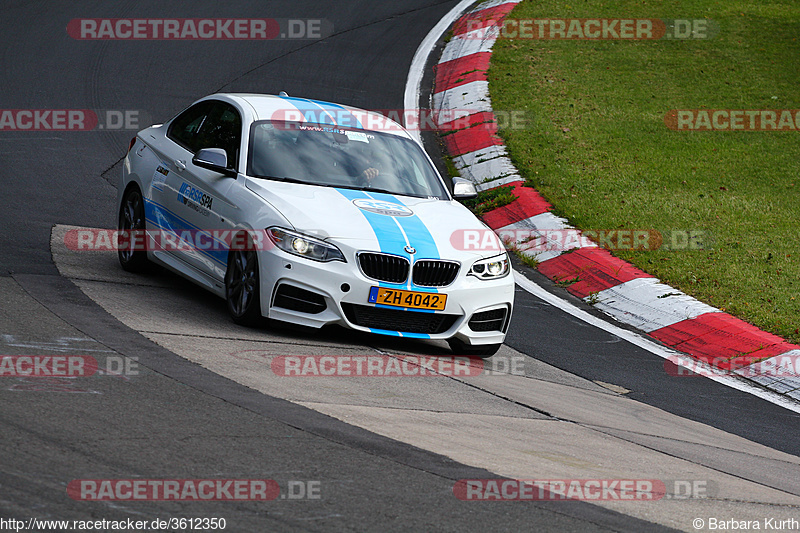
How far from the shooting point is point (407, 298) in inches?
281

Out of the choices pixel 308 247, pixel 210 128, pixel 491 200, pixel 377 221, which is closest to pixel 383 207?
pixel 377 221

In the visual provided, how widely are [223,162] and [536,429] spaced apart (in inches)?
127

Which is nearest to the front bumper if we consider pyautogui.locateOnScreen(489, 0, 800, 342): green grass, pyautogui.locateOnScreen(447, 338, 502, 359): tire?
pyautogui.locateOnScreen(447, 338, 502, 359): tire

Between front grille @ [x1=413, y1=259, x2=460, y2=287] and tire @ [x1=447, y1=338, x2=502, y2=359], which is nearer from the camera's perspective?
front grille @ [x1=413, y1=259, x2=460, y2=287]

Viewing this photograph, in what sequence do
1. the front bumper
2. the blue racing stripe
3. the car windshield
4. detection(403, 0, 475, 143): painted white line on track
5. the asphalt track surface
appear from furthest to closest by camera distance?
detection(403, 0, 475, 143): painted white line on track, the car windshield, the blue racing stripe, the front bumper, the asphalt track surface

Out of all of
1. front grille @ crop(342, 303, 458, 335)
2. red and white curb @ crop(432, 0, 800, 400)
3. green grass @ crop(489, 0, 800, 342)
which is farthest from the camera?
green grass @ crop(489, 0, 800, 342)

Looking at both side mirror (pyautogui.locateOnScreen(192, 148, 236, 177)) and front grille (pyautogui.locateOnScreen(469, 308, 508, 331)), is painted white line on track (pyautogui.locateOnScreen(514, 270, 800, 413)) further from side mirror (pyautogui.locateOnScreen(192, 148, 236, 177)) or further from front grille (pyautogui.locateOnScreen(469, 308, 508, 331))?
side mirror (pyautogui.locateOnScreen(192, 148, 236, 177))

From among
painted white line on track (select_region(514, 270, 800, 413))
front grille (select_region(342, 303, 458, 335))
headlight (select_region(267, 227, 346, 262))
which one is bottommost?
painted white line on track (select_region(514, 270, 800, 413))

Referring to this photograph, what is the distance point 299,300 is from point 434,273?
3.23 feet

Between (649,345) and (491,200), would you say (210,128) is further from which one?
(491,200)

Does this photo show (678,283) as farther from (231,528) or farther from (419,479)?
(231,528)

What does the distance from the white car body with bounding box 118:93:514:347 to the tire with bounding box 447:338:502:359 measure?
0.18 ft

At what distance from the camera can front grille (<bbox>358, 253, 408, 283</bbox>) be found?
706cm

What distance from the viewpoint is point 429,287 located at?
721cm
